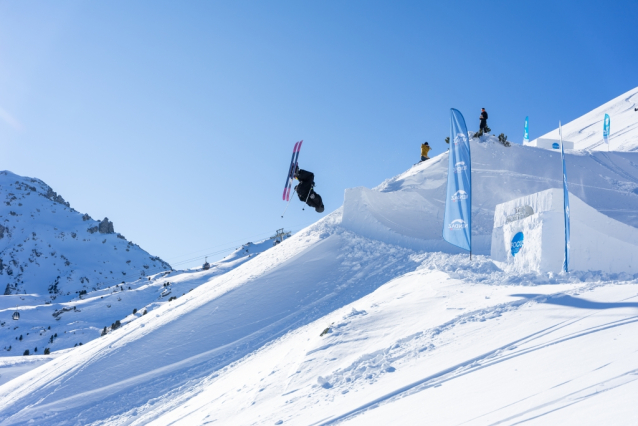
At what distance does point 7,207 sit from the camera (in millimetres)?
88750

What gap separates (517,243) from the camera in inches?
506

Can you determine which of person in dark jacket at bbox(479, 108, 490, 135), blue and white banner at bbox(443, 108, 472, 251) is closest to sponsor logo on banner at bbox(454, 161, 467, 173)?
blue and white banner at bbox(443, 108, 472, 251)

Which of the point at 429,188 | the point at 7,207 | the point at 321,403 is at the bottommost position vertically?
the point at 321,403

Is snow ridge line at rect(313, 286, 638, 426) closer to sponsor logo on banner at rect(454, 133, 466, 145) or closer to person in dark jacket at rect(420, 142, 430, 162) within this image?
sponsor logo on banner at rect(454, 133, 466, 145)

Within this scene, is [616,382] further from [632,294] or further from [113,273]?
[113,273]

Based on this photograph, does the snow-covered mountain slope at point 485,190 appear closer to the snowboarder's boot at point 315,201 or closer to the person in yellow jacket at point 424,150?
the person in yellow jacket at point 424,150

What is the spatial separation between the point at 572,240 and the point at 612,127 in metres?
29.6

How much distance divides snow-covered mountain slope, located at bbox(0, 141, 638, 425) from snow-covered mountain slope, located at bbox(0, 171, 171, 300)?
51754mm

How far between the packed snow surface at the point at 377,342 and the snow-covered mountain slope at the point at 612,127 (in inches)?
373

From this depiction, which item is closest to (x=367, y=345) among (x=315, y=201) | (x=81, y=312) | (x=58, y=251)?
(x=315, y=201)

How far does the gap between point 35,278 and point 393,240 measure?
67.6m

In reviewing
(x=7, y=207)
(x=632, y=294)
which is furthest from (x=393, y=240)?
(x=7, y=207)

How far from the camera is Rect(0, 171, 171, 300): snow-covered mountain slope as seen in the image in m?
66.5

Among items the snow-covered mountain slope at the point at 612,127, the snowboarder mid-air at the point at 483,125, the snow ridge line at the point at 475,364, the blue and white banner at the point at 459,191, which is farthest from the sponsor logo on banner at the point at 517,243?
the snow-covered mountain slope at the point at 612,127
